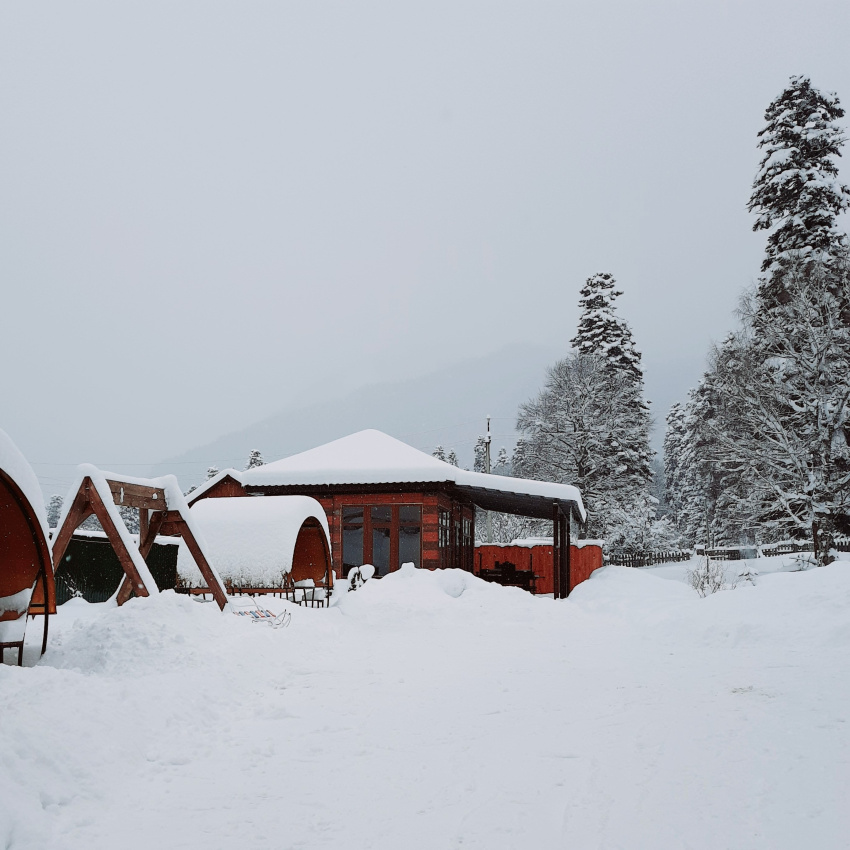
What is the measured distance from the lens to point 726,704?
21.1ft

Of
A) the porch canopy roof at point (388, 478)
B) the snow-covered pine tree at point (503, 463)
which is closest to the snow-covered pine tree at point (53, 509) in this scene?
the snow-covered pine tree at point (503, 463)

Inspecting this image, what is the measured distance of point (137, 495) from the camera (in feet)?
→ 35.4

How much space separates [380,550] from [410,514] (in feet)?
4.97

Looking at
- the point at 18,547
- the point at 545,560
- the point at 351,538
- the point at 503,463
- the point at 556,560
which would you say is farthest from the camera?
the point at 503,463

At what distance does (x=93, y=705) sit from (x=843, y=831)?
4736 mm

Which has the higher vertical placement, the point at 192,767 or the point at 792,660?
the point at 192,767

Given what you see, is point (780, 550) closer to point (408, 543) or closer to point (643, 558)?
point (643, 558)

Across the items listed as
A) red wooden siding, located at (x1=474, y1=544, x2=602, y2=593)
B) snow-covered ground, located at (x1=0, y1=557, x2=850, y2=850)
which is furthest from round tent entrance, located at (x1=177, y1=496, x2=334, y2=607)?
red wooden siding, located at (x1=474, y1=544, x2=602, y2=593)

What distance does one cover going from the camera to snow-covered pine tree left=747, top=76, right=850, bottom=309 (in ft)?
81.5

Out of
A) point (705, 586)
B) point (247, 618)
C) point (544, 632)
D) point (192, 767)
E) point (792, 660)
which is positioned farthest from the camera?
point (705, 586)

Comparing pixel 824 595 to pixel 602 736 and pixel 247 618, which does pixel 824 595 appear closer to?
pixel 602 736

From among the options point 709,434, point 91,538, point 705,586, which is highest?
point 709,434

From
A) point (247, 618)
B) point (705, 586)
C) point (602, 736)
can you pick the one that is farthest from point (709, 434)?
point (602, 736)

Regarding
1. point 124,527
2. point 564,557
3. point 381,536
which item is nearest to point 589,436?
point 564,557
